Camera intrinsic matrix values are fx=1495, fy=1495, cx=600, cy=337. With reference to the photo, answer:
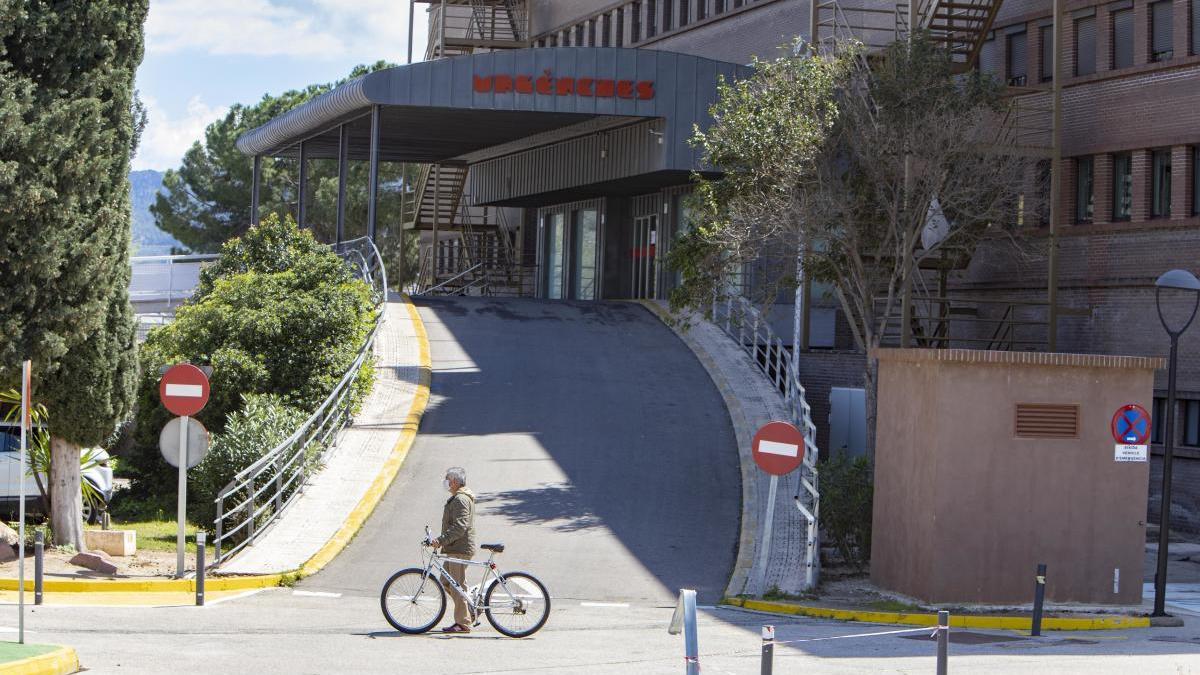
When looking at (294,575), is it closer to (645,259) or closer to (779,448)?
(779,448)

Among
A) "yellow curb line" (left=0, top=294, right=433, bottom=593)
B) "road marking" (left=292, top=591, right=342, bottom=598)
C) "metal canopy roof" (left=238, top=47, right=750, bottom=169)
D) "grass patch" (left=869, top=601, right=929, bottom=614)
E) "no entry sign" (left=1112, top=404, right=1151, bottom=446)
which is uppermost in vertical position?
"metal canopy roof" (left=238, top=47, right=750, bottom=169)

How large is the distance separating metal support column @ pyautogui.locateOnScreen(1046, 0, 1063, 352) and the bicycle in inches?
580

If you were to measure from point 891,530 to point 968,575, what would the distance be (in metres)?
1.11

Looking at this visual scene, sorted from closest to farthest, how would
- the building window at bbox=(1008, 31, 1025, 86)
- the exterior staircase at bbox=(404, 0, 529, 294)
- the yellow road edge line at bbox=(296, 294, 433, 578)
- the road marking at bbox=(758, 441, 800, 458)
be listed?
the road marking at bbox=(758, 441, 800, 458)
the yellow road edge line at bbox=(296, 294, 433, 578)
the building window at bbox=(1008, 31, 1025, 86)
the exterior staircase at bbox=(404, 0, 529, 294)

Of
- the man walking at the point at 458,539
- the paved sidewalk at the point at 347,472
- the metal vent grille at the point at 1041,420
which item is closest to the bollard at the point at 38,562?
the paved sidewalk at the point at 347,472

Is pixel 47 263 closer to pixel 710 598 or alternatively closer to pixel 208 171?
pixel 710 598

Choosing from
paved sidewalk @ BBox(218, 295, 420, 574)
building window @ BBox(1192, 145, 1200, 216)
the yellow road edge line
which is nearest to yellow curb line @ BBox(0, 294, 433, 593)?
the yellow road edge line

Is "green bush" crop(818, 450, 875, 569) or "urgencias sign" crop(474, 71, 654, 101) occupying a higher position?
"urgencias sign" crop(474, 71, 654, 101)

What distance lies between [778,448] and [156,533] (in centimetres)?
1097

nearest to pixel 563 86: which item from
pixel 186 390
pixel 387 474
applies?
pixel 387 474

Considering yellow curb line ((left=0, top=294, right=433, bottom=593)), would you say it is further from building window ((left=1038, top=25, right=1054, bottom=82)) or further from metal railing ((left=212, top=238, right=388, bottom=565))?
building window ((left=1038, top=25, right=1054, bottom=82))

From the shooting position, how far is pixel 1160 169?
2562 cm

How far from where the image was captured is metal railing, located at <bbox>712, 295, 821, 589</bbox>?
17531mm

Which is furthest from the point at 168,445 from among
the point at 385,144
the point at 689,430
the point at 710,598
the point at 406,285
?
the point at 406,285
